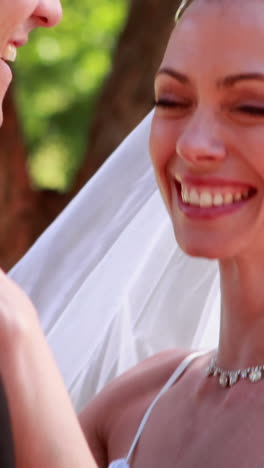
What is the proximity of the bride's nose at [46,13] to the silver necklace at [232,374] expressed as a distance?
0.78 metres

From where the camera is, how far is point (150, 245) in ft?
9.16

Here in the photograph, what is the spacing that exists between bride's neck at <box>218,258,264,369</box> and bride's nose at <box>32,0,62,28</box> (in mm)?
589

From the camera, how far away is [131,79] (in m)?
5.29

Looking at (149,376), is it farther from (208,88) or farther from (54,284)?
(208,88)

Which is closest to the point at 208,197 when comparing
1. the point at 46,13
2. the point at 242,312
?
the point at 242,312

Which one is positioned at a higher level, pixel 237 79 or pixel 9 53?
pixel 9 53

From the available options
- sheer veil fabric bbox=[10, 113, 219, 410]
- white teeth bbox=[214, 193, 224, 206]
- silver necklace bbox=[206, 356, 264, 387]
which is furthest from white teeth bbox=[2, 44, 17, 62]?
sheer veil fabric bbox=[10, 113, 219, 410]

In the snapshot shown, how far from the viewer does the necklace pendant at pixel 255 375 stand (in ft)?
7.25

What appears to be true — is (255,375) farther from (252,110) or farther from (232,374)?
(252,110)

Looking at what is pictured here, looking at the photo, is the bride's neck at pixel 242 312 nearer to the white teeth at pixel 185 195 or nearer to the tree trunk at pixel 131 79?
the white teeth at pixel 185 195

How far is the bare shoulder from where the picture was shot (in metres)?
2.52

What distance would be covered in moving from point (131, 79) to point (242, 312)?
10.5 feet

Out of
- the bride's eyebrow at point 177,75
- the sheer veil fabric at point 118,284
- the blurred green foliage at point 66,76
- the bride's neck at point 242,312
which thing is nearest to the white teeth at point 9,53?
the bride's eyebrow at point 177,75

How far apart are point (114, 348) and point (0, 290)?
127 centimetres
